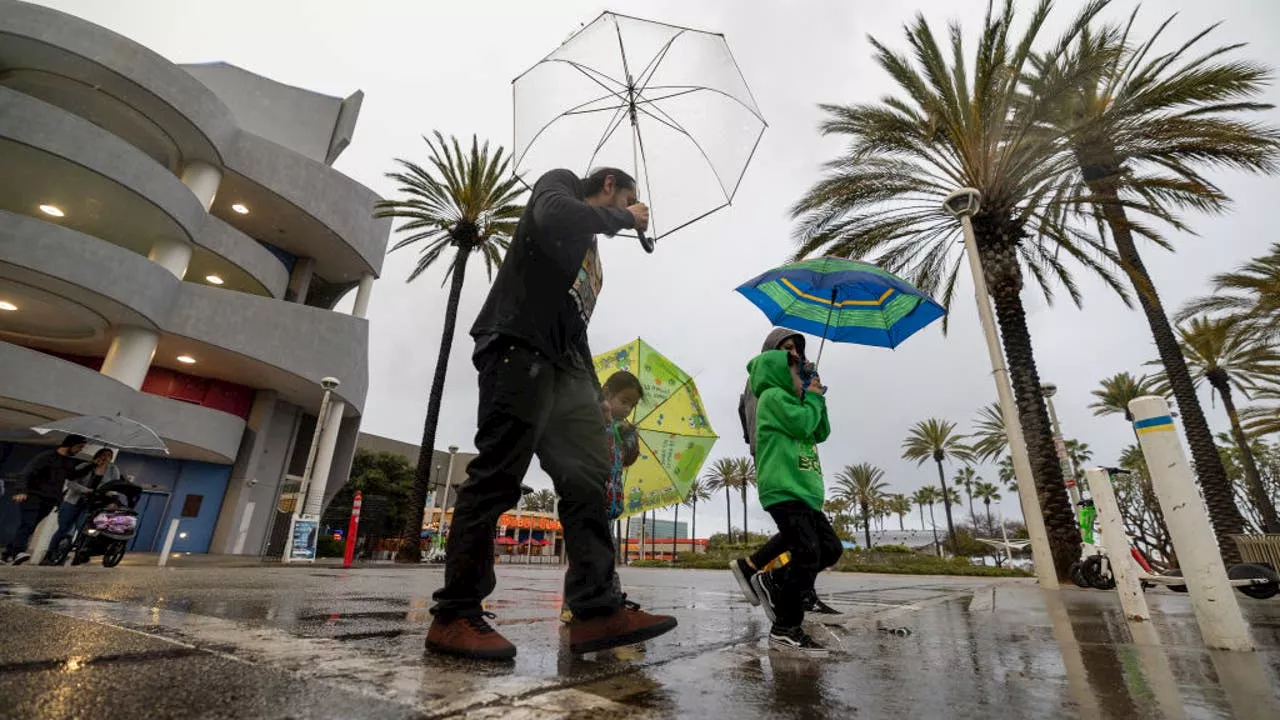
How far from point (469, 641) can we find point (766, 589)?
1.54 m

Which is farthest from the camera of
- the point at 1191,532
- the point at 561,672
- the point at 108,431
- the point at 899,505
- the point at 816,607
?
the point at 899,505

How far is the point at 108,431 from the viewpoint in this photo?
9625 millimetres

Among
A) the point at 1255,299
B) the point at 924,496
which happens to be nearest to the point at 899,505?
the point at 924,496

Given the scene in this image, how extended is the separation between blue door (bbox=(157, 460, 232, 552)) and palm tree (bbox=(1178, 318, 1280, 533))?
32226 mm

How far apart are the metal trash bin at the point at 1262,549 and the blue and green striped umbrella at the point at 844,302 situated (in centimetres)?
1046

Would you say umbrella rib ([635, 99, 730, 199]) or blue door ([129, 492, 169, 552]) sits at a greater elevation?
umbrella rib ([635, 99, 730, 199])

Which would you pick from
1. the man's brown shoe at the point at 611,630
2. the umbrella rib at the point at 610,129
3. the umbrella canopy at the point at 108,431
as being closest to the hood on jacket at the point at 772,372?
the man's brown shoe at the point at 611,630

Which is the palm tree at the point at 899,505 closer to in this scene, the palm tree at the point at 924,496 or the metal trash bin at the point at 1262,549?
the palm tree at the point at 924,496

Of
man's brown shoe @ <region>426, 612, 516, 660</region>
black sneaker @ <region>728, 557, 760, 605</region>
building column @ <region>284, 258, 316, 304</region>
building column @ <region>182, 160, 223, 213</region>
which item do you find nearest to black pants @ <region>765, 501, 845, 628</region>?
black sneaker @ <region>728, 557, 760, 605</region>

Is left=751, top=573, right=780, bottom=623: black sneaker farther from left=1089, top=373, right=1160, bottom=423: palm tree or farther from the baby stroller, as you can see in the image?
left=1089, top=373, right=1160, bottom=423: palm tree

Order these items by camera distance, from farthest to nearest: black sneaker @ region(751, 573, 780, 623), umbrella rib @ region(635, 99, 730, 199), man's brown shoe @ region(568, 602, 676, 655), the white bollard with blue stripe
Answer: umbrella rib @ region(635, 99, 730, 199), black sneaker @ region(751, 573, 780, 623), the white bollard with blue stripe, man's brown shoe @ region(568, 602, 676, 655)

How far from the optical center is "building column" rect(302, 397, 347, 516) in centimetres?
1789

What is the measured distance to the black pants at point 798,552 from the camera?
92.1 inches

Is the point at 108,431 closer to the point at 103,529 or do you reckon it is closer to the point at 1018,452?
the point at 103,529
